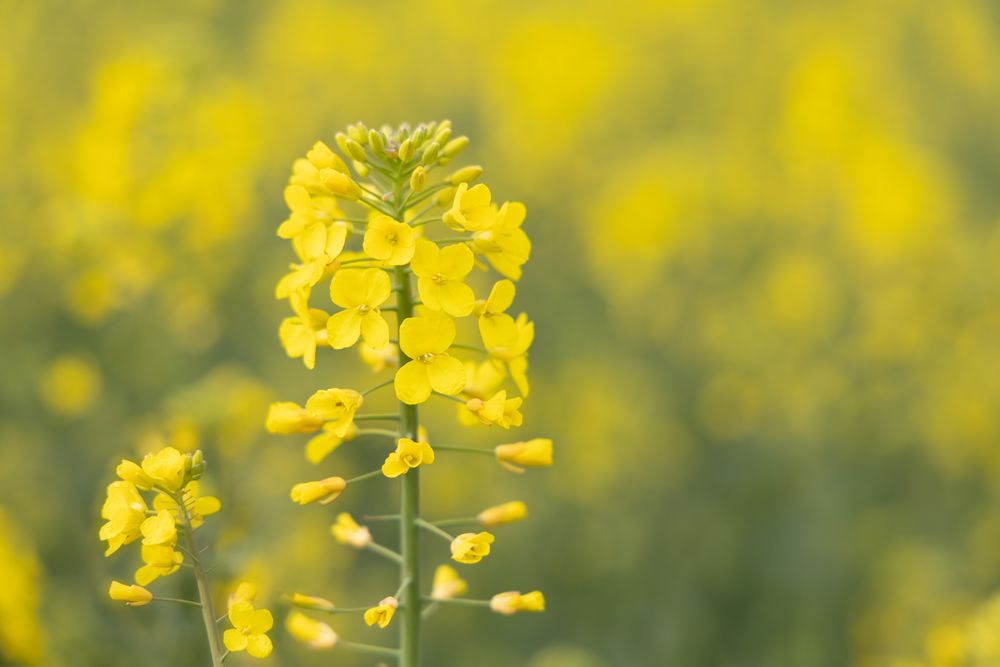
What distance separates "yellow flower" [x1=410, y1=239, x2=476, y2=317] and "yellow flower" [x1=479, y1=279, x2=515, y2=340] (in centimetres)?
11

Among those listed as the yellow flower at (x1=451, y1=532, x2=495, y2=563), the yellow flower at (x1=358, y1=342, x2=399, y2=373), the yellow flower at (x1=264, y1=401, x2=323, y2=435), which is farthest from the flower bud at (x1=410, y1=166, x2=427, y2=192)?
the yellow flower at (x1=451, y1=532, x2=495, y2=563)

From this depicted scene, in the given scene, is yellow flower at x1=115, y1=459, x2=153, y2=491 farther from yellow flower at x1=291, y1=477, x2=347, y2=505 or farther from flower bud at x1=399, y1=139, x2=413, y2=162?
flower bud at x1=399, y1=139, x2=413, y2=162

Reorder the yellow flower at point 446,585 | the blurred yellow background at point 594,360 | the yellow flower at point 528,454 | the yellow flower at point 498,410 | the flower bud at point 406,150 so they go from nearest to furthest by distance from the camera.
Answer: the yellow flower at point 498,410
the flower bud at point 406,150
the yellow flower at point 528,454
the yellow flower at point 446,585
the blurred yellow background at point 594,360

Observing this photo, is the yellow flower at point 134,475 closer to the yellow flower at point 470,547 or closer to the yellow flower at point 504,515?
the yellow flower at point 470,547

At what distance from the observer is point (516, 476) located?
24.5 ft

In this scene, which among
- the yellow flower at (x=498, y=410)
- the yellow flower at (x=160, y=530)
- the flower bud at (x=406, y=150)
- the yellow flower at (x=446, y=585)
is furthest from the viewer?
the yellow flower at (x=446, y=585)

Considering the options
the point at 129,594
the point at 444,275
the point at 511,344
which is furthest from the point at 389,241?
the point at 129,594

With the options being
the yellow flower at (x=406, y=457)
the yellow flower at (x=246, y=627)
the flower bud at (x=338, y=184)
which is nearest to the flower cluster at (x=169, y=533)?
the yellow flower at (x=246, y=627)

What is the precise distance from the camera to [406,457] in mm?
2205

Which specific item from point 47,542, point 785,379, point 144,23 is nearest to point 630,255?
point 785,379

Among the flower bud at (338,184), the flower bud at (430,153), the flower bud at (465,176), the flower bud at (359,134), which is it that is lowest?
the flower bud at (338,184)

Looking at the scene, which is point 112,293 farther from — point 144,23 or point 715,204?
point 144,23

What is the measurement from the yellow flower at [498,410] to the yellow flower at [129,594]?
2.58 ft

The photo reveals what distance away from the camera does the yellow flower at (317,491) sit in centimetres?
234
